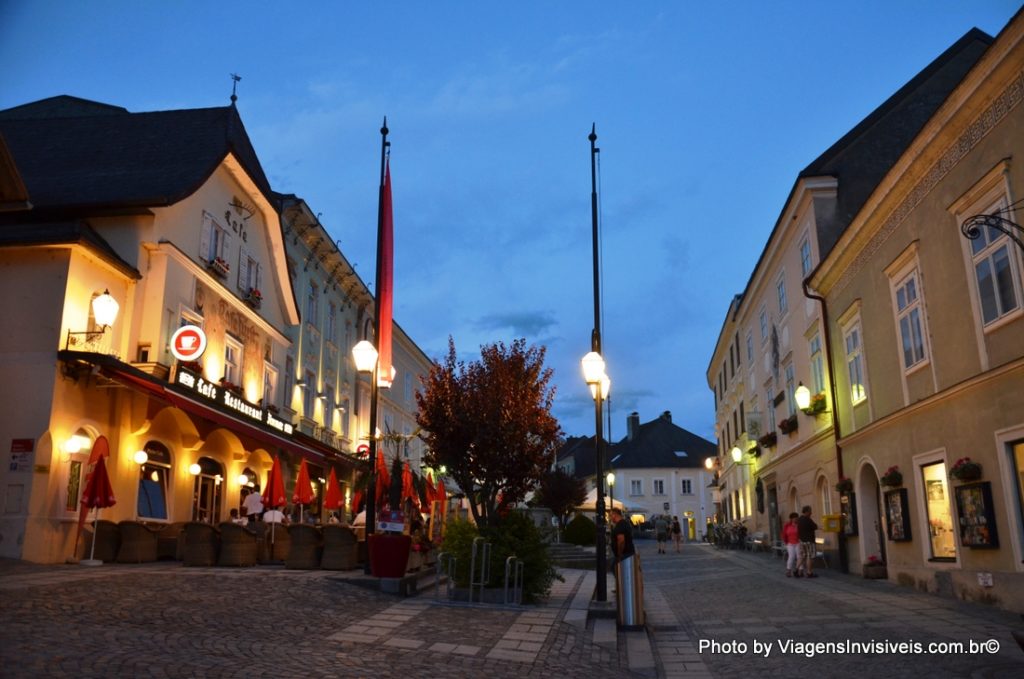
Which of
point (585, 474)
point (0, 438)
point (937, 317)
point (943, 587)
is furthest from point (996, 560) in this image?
point (585, 474)

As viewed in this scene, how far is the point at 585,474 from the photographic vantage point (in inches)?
3629

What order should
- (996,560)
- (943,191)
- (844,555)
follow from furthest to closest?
(844,555) → (943,191) → (996,560)

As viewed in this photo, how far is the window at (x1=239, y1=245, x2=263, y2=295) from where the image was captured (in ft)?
78.3

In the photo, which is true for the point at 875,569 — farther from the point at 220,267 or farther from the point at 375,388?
the point at 220,267

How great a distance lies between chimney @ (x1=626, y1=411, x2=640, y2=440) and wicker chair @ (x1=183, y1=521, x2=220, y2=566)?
6874 centimetres

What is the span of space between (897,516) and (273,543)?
1346 cm

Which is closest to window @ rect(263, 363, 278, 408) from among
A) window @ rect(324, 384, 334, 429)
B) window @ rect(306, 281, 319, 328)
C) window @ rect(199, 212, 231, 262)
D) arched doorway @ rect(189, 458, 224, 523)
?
arched doorway @ rect(189, 458, 224, 523)

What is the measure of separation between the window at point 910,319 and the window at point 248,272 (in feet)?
57.3

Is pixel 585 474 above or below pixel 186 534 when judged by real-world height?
above

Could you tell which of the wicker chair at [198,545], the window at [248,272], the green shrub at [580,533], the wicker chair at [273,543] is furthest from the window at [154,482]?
the green shrub at [580,533]

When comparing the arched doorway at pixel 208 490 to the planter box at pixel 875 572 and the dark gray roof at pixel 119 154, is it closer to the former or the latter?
the dark gray roof at pixel 119 154

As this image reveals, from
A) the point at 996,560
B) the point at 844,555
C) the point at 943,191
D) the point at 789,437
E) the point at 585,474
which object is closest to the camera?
the point at 996,560

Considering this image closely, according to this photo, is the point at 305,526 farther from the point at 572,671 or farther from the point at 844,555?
the point at 844,555

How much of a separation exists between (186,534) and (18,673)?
10.3 m
